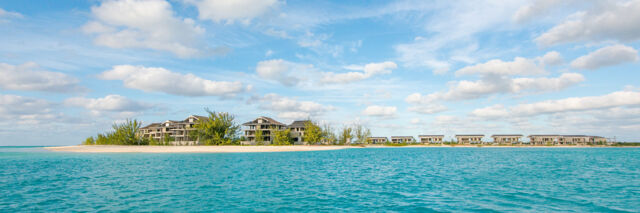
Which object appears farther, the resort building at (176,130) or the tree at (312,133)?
the resort building at (176,130)

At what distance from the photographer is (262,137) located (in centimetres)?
9856

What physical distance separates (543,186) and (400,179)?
27.7ft

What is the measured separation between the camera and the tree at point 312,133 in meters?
102

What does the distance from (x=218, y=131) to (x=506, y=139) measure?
117046mm

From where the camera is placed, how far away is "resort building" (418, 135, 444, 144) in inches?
5541

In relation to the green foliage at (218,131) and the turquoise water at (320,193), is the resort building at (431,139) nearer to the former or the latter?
the green foliage at (218,131)

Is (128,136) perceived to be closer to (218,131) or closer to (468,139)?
(218,131)

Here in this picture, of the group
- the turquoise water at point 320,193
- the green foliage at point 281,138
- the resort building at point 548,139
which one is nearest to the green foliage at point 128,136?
the green foliage at point 281,138

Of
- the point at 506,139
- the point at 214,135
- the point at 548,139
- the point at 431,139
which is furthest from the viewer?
the point at 431,139

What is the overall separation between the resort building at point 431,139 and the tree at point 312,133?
59726 millimetres

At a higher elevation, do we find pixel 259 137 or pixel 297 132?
pixel 297 132

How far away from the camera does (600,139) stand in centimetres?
13888

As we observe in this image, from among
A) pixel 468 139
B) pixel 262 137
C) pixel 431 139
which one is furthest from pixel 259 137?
pixel 468 139

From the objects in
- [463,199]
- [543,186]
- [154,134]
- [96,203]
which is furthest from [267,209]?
[154,134]
